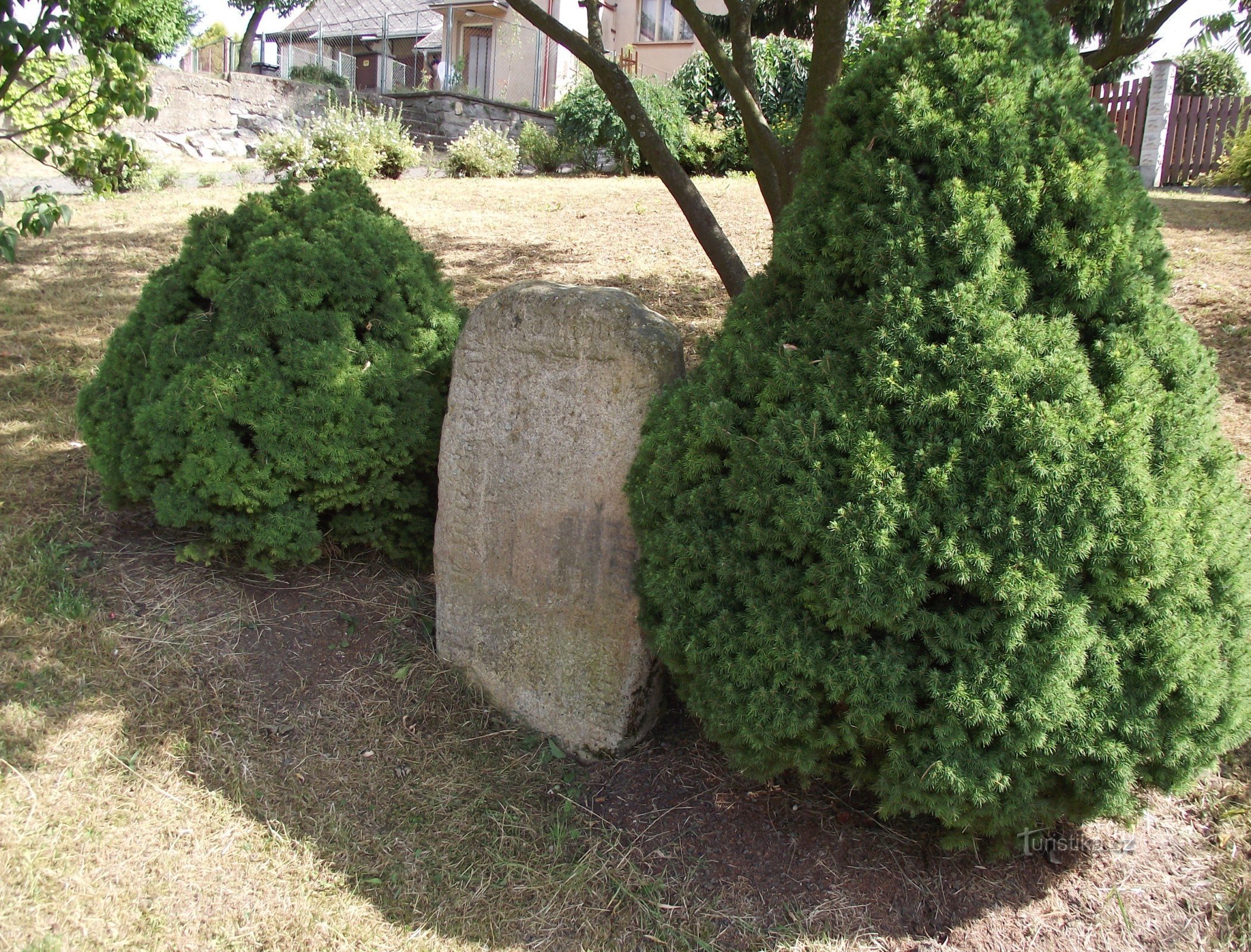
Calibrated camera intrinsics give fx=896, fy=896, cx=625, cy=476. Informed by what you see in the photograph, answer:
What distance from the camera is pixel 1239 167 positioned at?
1057 centimetres

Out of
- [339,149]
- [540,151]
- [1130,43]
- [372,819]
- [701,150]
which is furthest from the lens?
[540,151]

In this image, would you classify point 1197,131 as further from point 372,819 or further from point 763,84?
point 372,819

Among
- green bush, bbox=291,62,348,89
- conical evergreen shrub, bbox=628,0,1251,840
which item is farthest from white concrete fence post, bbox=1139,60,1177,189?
green bush, bbox=291,62,348,89

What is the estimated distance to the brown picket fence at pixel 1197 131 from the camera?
13906 mm

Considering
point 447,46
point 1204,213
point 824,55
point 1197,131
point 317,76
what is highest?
point 447,46

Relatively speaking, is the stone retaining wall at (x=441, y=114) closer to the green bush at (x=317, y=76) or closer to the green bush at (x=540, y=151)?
the green bush at (x=540, y=151)

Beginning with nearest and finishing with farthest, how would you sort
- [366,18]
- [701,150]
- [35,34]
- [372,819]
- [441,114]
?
[372,819]
[35,34]
[701,150]
[441,114]
[366,18]

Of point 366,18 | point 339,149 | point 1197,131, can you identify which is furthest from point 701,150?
point 366,18

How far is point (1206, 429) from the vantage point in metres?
2.58

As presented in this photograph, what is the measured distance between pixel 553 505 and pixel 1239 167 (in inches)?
438

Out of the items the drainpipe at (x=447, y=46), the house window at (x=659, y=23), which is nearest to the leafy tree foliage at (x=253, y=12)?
the drainpipe at (x=447, y=46)

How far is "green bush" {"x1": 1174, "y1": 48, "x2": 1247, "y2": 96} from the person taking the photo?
21578 mm

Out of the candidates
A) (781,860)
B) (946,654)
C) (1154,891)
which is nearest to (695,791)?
(781,860)

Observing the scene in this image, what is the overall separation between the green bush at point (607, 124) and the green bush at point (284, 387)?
944 cm
